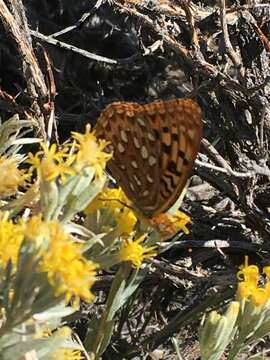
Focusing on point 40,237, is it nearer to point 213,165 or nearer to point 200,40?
point 213,165

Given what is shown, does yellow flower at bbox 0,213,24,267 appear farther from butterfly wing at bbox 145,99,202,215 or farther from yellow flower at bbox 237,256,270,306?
yellow flower at bbox 237,256,270,306

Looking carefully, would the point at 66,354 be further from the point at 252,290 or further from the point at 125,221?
the point at 252,290

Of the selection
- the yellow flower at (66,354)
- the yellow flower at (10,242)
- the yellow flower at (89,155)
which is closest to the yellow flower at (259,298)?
the yellow flower at (66,354)

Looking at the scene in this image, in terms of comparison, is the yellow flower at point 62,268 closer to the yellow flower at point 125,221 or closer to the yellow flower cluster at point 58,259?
the yellow flower cluster at point 58,259

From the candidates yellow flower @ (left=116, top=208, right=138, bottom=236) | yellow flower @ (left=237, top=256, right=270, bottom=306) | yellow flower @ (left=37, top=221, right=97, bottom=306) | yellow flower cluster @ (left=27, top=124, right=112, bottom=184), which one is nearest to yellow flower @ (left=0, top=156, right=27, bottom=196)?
yellow flower cluster @ (left=27, top=124, right=112, bottom=184)

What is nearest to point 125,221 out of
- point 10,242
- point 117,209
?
point 117,209

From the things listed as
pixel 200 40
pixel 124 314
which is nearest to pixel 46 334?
pixel 124 314

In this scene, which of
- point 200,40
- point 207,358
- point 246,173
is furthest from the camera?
point 200,40
